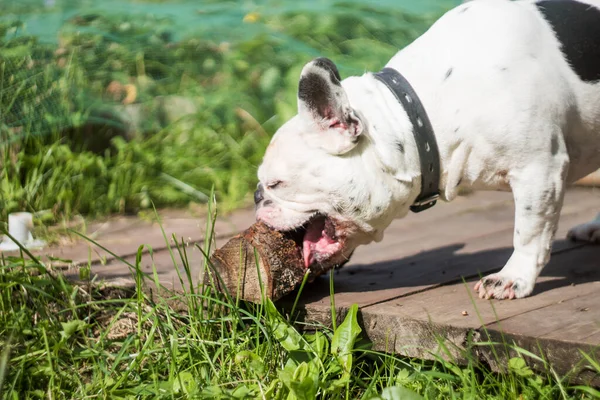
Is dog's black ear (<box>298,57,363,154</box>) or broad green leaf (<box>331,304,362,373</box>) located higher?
dog's black ear (<box>298,57,363,154</box>)

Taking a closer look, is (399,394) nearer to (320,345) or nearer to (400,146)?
(320,345)

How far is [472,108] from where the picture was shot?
2752mm

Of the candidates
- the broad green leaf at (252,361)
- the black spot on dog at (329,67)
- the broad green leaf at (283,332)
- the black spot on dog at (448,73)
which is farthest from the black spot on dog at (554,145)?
the broad green leaf at (252,361)

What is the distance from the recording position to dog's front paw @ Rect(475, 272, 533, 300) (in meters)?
2.81

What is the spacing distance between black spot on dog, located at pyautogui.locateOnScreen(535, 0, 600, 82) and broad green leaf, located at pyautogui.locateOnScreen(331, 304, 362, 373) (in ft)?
3.76

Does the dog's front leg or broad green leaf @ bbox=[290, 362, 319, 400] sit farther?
the dog's front leg

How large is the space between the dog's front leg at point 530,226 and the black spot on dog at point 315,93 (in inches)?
26.9

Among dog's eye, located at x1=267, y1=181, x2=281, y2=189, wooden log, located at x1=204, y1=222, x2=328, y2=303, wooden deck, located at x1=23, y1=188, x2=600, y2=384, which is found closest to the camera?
wooden deck, located at x1=23, y1=188, x2=600, y2=384

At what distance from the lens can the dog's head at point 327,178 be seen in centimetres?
275

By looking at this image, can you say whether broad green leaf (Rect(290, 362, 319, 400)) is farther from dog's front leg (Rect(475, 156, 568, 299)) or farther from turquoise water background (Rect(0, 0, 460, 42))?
turquoise water background (Rect(0, 0, 460, 42))

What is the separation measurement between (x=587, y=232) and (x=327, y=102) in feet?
5.35

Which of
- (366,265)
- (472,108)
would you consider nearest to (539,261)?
(472,108)

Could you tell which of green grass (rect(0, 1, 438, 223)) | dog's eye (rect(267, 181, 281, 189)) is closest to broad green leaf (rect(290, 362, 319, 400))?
dog's eye (rect(267, 181, 281, 189))

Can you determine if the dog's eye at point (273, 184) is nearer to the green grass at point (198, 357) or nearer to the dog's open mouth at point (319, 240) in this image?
the dog's open mouth at point (319, 240)
